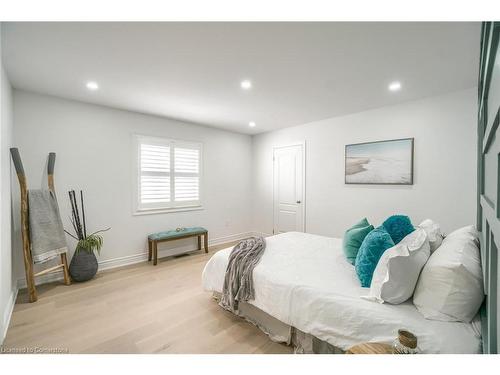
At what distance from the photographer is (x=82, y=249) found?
2994mm

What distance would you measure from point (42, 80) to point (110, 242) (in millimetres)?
2274

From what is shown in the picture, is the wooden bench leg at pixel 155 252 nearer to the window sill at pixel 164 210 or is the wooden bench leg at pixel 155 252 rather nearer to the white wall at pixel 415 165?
the window sill at pixel 164 210

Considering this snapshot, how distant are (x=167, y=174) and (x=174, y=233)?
1063 millimetres

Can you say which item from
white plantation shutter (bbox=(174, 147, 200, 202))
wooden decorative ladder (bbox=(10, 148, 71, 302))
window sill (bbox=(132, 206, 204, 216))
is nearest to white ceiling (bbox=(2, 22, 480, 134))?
wooden decorative ladder (bbox=(10, 148, 71, 302))

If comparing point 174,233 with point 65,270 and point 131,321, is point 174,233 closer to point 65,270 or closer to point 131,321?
point 65,270

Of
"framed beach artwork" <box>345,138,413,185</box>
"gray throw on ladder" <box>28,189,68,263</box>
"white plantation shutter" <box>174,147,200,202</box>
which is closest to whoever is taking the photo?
"gray throw on ladder" <box>28,189,68,263</box>

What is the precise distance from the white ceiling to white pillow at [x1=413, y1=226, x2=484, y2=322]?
164 cm

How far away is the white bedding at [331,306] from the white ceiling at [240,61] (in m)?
1.93

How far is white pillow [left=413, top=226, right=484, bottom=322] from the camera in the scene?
1194 mm

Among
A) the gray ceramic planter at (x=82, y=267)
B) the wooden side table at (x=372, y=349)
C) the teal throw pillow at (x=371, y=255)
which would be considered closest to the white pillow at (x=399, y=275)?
the teal throw pillow at (x=371, y=255)

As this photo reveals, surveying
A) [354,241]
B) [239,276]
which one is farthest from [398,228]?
[239,276]

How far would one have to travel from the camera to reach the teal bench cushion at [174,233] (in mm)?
3675

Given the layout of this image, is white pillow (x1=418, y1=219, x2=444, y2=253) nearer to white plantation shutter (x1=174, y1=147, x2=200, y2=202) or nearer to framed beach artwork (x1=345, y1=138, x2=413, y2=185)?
framed beach artwork (x1=345, y1=138, x2=413, y2=185)

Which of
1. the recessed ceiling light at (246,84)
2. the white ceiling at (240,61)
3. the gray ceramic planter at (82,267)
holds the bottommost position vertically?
the gray ceramic planter at (82,267)
